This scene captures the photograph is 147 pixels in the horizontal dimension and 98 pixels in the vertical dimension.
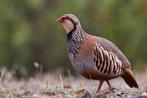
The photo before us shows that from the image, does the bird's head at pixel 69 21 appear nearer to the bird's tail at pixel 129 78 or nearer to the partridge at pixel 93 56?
the partridge at pixel 93 56

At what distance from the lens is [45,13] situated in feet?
109

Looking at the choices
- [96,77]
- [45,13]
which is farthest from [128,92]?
[45,13]

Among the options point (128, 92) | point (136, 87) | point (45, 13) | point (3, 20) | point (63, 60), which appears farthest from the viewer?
point (45, 13)

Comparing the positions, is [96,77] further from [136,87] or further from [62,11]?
[62,11]

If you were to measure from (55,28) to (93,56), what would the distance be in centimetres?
2080

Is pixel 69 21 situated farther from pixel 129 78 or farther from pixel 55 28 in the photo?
pixel 55 28

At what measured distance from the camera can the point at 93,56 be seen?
34.7ft

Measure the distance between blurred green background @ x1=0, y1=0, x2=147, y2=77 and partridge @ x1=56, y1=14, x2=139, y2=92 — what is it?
634 inches

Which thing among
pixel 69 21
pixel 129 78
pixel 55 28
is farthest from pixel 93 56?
pixel 55 28

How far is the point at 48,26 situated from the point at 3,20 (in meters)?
2.06

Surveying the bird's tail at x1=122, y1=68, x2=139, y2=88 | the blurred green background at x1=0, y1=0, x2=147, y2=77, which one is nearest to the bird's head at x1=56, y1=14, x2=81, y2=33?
the bird's tail at x1=122, y1=68, x2=139, y2=88

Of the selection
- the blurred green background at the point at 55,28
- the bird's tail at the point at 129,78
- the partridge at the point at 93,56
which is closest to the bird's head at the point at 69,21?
the partridge at the point at 93,56

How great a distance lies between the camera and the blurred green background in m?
28.6

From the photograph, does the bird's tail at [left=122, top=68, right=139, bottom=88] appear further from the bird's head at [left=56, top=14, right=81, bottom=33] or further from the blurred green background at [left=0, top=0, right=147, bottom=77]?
the blurred green background at [left=0, top=0, right=147, bottom=77]
